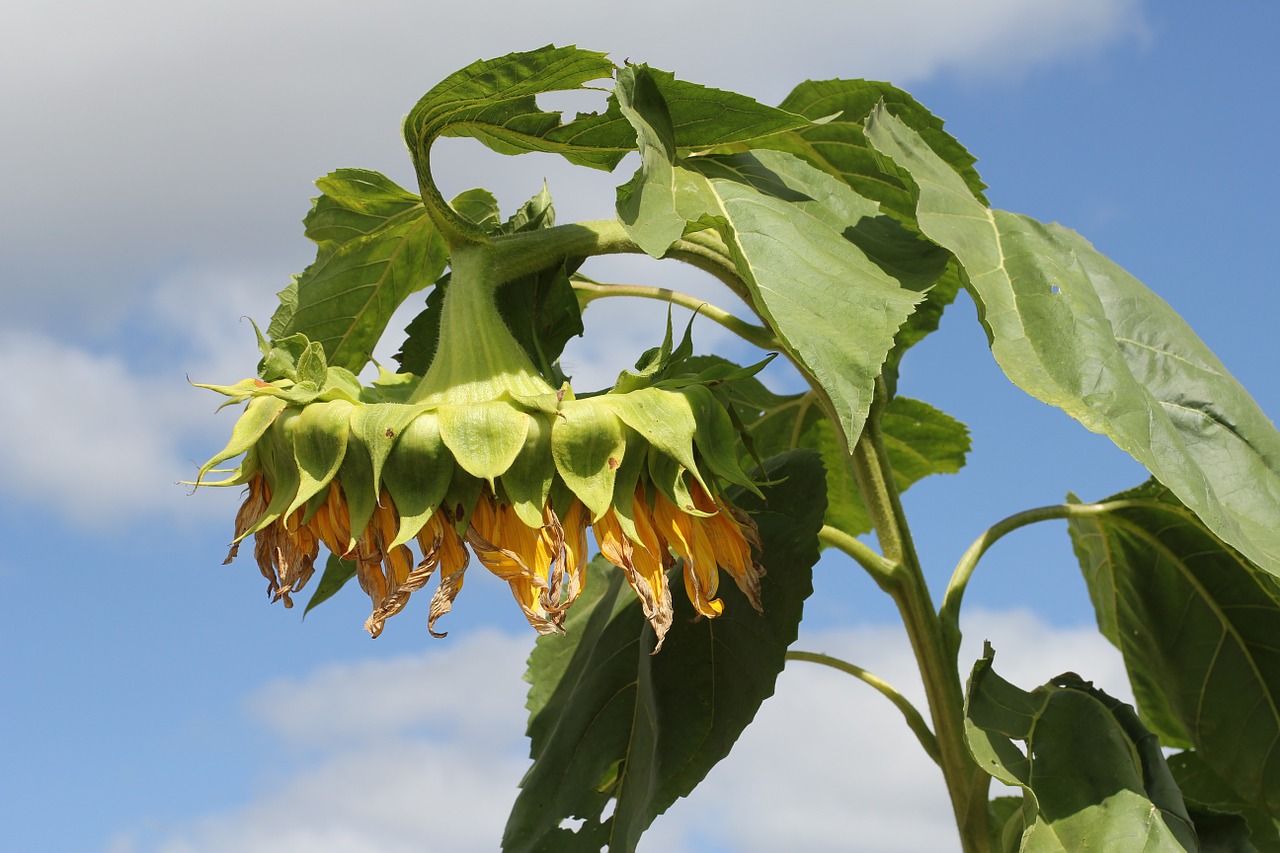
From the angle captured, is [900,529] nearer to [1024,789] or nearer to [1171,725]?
[1024,789]

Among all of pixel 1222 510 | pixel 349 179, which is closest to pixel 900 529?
pixel 1222 510


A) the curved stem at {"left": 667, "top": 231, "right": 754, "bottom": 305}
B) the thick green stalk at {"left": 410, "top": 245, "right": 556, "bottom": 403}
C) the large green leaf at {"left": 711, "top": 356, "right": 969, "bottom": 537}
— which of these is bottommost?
the thick green stalk at {"left": 410, "top": 245, "right": 556, "bottom": 403}

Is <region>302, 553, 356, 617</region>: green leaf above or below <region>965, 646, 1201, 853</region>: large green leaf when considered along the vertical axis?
above

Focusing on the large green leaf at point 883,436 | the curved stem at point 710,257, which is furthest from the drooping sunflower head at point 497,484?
the large green leaf at point 883,436

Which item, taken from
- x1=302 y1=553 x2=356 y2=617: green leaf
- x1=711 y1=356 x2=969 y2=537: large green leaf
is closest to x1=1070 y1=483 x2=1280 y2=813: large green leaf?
x1=711 y1=356 x2=969 y2=537: large green leaf

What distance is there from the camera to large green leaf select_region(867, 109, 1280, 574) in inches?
71.9

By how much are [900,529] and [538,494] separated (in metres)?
0.97

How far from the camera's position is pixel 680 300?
257 cm

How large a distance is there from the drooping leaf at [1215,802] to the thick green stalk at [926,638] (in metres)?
0.37

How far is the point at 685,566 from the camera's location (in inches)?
Result: 72.2

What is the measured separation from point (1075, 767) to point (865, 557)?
510 mm

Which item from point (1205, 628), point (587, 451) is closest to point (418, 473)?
point (587, 451)

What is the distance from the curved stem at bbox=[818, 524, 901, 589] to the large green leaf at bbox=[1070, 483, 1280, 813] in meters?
0.67

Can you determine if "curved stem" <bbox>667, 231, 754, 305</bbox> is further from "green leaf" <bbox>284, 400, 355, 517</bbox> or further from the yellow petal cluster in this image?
"green leaf" <bbox>284, 400, 355, 517</bbox>
